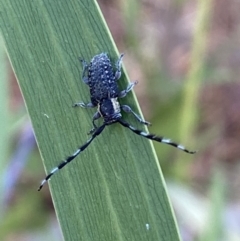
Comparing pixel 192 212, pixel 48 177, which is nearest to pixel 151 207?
pixel 48 177

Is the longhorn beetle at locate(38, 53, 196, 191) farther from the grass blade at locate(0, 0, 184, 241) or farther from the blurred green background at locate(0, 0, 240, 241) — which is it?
the blurred green background at locate(0, 0, 240, 241)

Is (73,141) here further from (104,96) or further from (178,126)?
(178,126)

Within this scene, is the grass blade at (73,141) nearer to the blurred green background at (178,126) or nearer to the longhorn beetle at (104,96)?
the longhorn beetle at (104,96)

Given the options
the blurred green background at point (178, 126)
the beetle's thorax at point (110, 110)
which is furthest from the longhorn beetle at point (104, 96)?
the blurred green background at point (178, 126)

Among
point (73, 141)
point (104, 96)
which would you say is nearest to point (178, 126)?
point (104, 96)

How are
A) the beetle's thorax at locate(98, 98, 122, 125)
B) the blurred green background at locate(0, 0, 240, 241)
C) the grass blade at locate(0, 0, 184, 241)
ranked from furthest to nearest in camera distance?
the blurred green background at locate(0, 0, 240, 241), the beetle's thorax at locate(98, 98, 122, 125), the grass blade at locate(0, 0, 184, 241)

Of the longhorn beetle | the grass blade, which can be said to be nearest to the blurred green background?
the longhorn beetle
